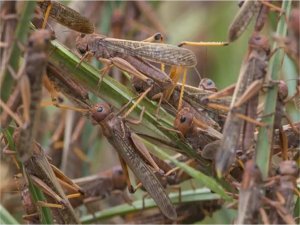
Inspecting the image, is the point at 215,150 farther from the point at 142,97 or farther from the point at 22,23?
the point at 22,23

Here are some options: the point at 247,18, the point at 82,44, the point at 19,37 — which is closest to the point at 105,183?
the point at 82,44

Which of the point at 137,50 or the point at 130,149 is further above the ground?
the point at 137,50

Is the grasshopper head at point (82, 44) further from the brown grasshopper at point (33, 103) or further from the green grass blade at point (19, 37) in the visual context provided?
the green grass blade at point (19, 37)

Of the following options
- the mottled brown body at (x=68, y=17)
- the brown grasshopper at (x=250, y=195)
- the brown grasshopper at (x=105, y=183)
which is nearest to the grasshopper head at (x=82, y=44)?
the mottled brown body at (x=68, y=17)

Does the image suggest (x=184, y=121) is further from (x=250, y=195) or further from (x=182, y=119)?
(x=250, y=195)

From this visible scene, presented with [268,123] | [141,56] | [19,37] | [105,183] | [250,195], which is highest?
[19,37]
